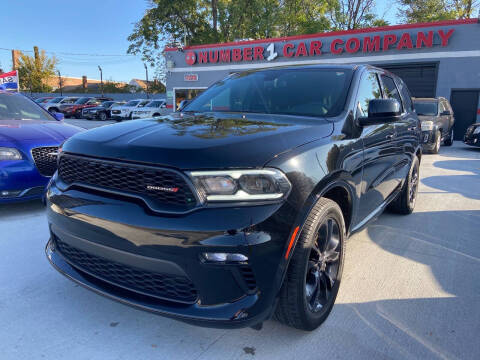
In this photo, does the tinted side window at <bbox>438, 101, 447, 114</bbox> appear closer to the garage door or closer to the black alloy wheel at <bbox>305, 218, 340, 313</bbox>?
the garage door

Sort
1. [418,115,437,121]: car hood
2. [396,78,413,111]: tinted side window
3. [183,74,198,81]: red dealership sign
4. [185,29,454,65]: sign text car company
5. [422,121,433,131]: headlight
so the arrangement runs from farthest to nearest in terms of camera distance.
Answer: [183,74,198,81]: red dealership sign, [185,29,454,65]: sign text car company, [418,115,437,121]: car hood, [422,121,433,131]: headlight, [396,78,413,111]: tinted side window

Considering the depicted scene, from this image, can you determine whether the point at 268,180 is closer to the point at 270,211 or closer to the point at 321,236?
the point at 270,211

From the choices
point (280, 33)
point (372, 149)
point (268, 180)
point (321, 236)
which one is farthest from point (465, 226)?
point (280, 33)

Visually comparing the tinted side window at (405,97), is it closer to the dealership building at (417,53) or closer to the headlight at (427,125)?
the headlight at (427,125)

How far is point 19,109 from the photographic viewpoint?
17.6ft

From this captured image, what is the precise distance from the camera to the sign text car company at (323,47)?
14891mm

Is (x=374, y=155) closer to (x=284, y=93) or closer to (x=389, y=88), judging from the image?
(x=284, y=93)

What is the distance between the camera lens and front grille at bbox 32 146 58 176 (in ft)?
13.9

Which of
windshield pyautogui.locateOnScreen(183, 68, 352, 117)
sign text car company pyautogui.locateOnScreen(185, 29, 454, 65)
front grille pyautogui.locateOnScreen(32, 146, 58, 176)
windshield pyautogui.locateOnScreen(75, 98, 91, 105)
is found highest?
sign text car company pyautogui.locateOnScreen(185, 29, 454, 65)

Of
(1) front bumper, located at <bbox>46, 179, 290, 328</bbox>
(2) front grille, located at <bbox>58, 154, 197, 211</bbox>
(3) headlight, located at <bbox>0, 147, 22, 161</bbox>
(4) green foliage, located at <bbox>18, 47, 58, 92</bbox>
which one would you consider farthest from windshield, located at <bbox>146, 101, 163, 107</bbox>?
(4) green foliage, located at <bbox>18, 47, 58, 92</bbox>

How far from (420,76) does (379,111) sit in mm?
14932

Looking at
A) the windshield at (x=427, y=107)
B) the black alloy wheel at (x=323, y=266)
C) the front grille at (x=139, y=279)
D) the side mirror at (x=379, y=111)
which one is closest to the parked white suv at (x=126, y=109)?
the windshield at (x=427, y=107)

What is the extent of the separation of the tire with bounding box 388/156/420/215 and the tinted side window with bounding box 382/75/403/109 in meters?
0.95

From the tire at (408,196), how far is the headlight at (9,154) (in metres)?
4.50
